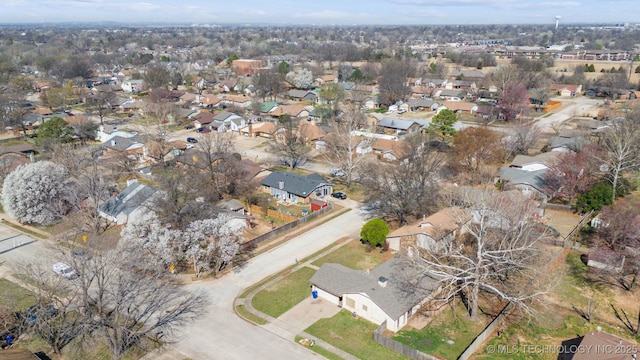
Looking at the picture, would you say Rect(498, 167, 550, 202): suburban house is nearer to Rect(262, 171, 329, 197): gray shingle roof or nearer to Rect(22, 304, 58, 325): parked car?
Rect(262, 171, 329, 197): gray shingle roof

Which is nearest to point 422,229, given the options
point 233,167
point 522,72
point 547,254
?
point 547,254

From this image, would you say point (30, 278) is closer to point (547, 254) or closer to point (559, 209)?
point (547, 254)

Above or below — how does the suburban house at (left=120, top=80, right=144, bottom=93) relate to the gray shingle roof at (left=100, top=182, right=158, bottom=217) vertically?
above

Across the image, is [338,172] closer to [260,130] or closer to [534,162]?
[534,162]

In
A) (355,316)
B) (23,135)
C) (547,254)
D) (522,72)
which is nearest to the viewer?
(355,316)

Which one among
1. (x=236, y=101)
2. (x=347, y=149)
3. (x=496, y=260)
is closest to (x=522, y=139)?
(x=347, y=149)

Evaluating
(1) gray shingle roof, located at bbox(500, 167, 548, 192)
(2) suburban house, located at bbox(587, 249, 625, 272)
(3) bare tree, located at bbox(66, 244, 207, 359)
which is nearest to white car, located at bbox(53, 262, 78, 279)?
(3) bare tree, located at bbox(66, 244, 207, 359)

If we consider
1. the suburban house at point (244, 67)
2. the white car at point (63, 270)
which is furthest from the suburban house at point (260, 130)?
the suburban house at point (244, 67)
